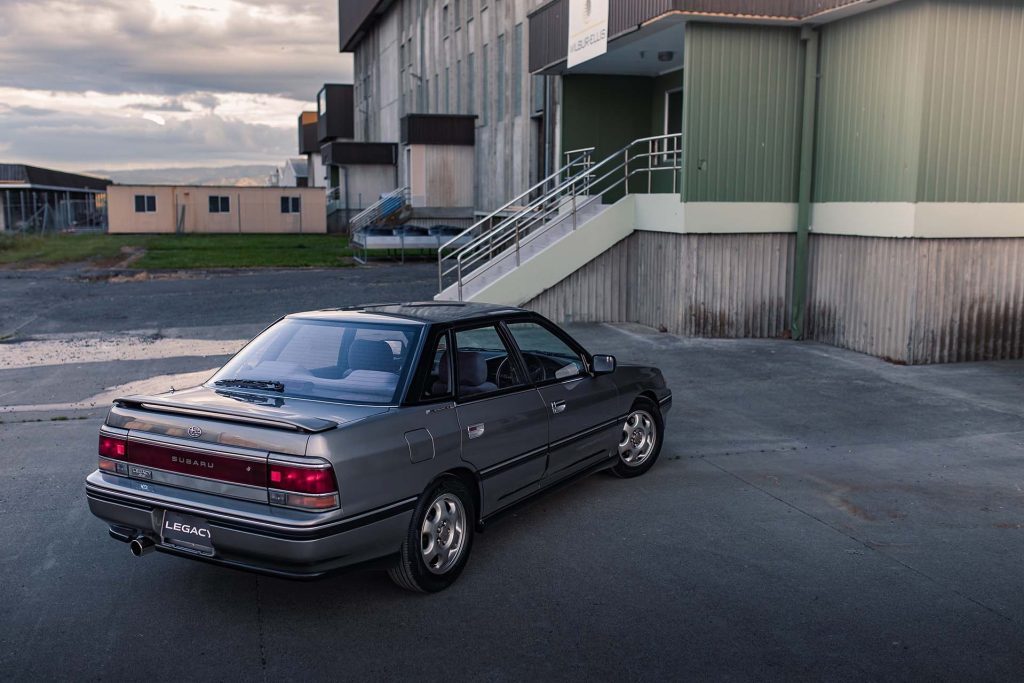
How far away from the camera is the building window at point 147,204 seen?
165 feet

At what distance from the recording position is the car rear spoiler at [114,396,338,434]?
4.72 meters

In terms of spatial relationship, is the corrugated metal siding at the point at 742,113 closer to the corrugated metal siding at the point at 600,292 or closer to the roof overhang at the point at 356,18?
the corrugated metal siding at the point at 600,292

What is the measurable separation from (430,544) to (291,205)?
4865 cm

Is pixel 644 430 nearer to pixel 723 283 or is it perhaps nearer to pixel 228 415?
pixel 228 415

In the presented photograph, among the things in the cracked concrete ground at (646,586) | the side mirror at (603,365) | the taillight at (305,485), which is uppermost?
the side mirror at (603,365)

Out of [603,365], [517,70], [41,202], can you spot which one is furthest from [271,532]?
[41,202]

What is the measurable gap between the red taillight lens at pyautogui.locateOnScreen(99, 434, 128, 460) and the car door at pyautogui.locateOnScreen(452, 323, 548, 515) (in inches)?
70.7

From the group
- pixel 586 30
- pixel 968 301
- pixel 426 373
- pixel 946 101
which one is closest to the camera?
pixel 426 373

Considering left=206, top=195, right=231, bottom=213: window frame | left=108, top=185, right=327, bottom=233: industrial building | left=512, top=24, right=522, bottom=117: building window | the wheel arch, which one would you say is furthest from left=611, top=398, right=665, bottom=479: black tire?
left=206, top=195, right=231, bottom=213: window frame

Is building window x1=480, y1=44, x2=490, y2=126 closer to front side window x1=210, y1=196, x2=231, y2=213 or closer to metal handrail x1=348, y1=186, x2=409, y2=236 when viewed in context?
metal handrail x1=348, y1=186, x2=409, y2=236

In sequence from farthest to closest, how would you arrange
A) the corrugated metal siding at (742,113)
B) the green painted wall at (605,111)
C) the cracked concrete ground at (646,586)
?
1. the green painted wall at (605,111)
2. the corrugated metal siding at (742,113)
3. the cracked concrete ground at (646,586)

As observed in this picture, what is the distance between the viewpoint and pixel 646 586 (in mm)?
5457

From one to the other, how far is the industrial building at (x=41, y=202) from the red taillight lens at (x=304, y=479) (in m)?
49.1

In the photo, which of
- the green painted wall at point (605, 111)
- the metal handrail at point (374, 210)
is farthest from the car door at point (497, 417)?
the metal handrail at point (374, 210)
